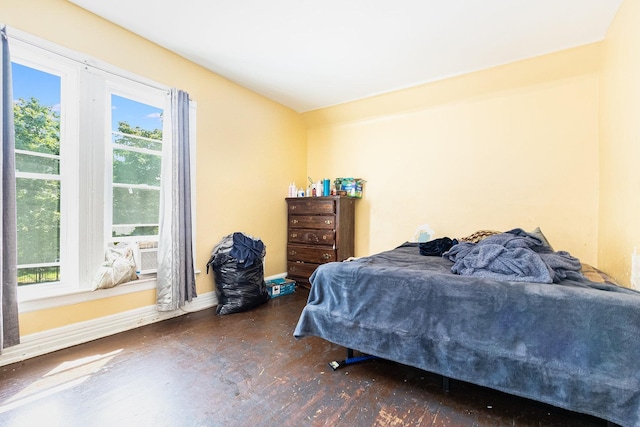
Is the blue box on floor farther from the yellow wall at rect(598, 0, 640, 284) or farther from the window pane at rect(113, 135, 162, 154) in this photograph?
the yellow wall at rect(598, 0, 640, 284)

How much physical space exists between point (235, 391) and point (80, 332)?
1.49 meters

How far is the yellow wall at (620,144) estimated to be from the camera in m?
1.88

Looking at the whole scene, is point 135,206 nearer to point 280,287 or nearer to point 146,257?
point 146,257

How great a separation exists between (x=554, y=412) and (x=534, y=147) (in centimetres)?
250

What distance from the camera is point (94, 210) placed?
2.34 meters

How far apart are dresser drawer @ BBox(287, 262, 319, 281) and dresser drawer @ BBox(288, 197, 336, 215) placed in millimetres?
695

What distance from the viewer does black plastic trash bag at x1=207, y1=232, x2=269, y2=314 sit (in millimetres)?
2982

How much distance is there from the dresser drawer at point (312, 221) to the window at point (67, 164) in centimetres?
198

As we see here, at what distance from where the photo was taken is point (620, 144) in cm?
216

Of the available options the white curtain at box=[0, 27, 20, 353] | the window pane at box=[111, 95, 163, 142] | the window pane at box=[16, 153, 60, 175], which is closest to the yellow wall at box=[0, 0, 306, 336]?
the white curtain at box=[0, 27, 20, 353]

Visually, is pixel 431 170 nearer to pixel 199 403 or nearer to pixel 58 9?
pixel 199 403

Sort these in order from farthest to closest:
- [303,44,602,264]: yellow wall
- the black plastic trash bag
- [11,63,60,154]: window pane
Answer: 1. the black plastic trash bag
2. [303,44,602,264]: yellow wall
3. [11,63,60,154]: window pane

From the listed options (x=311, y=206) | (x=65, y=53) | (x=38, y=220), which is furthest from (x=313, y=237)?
(x=65, y=53)

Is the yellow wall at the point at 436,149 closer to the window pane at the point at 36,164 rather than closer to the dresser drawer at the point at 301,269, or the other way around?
the dresser drawer at the point at 301,269
